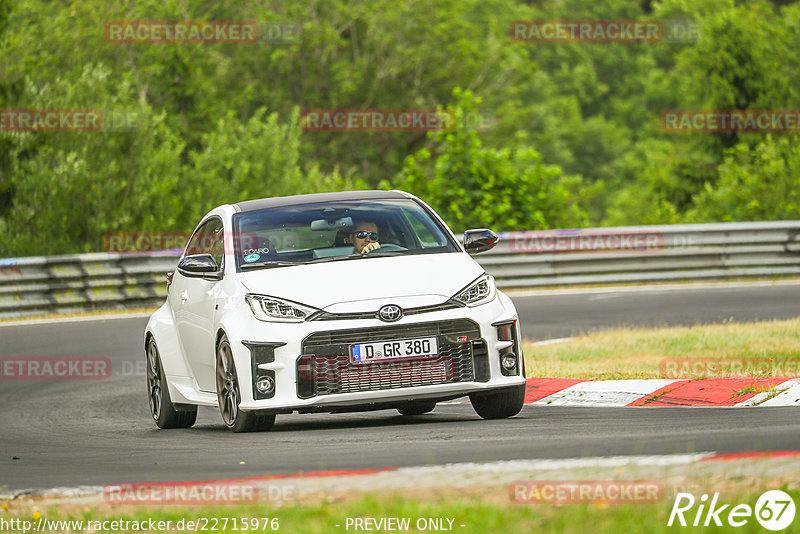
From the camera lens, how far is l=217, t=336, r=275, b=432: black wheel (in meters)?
8.70

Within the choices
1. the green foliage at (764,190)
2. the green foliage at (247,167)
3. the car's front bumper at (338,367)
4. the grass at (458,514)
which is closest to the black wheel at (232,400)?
the car's front bumper at (338,367)

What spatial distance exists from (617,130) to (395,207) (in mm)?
75842

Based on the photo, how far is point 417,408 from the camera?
33.4ft

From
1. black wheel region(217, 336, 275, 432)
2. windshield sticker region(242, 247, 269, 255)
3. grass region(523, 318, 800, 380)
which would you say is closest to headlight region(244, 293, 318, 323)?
black wheel region(217, 336, 275, 432)

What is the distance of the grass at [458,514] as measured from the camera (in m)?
4.69

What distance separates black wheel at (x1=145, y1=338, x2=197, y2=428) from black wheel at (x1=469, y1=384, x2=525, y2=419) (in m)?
2.21

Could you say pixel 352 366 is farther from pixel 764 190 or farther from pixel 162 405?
pixel 764 190

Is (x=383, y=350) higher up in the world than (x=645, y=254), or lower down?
higher up

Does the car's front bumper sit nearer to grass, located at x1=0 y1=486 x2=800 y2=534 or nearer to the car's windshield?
the car's windshield

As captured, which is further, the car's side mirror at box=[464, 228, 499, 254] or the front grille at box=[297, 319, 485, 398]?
the car's side mirror at box=[464, 228, 499, 254]

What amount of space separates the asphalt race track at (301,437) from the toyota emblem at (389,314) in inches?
26.9

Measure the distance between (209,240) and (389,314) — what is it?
2431 mm

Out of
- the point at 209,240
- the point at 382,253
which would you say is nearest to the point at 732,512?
the point at 382,253

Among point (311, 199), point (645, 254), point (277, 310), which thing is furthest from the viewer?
point (645, 254)
